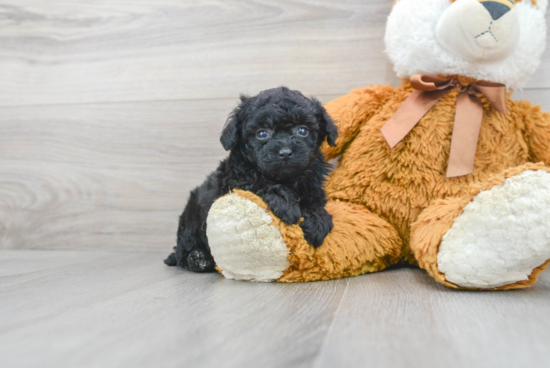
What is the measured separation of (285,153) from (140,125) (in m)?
0.78

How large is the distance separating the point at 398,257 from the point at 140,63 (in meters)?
1.06

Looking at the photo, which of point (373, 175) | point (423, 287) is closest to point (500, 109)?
point (373, 175)

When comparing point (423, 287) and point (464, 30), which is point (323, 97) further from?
point (423, 287)

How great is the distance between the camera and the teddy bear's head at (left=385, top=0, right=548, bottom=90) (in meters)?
0.98

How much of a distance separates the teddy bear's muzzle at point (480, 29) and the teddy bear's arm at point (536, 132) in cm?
16

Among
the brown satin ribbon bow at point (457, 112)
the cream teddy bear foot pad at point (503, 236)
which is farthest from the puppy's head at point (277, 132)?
the cream teddy bear foot pad at point (503, 236)

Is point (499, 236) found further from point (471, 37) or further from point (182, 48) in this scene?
point (182, 48)

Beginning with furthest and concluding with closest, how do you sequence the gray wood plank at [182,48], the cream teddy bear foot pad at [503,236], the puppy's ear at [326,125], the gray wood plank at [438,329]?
the gray wood plank at [182,48], the puppy's ear at [326,125], the cream teddy bear foot pad at [503,236], the gray wood plank at [438,329]

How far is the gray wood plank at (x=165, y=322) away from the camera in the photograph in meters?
0.54

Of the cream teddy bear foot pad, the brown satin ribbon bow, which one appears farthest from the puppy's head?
the cream teddy bear foot pad

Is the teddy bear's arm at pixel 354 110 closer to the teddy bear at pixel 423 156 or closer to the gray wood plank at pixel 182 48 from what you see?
the teddy bear at pixel 423 156

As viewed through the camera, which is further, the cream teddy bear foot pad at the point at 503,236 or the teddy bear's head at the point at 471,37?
the teddy bear's head at the point at 471,37

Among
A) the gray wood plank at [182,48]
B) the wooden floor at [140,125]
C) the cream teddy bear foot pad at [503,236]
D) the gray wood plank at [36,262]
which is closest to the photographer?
the cream teddy bear foot pad at [503,236]

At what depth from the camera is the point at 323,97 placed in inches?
54.4
